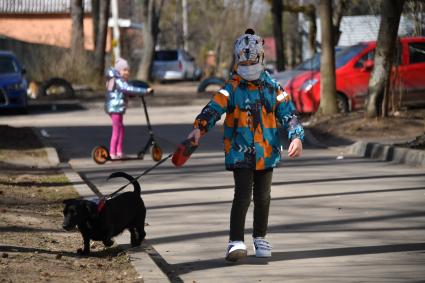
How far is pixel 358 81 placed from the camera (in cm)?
2389

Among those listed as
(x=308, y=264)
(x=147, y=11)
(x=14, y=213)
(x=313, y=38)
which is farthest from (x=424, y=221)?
(x=147, y=11)

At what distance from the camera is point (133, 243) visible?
8844 millimetres

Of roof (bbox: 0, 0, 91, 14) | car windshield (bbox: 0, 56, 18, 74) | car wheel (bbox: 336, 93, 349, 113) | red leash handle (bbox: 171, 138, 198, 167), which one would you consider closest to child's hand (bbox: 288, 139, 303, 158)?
red leash handle (bbox: 171, 138, 198, 167)

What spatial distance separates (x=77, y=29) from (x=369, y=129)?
24298 millimetres

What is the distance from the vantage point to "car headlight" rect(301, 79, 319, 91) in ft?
78.6


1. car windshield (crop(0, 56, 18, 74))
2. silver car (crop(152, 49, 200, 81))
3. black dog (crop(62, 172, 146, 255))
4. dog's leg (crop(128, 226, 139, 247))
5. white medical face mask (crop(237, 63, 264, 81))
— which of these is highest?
white medical face mask (crop(237, 63, 264, 81))

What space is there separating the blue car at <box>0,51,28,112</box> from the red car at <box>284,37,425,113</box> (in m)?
8.26

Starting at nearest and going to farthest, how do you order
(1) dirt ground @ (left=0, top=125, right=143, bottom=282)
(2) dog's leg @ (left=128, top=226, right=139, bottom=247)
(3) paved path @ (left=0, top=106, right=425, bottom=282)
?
1. (1) dirt ground @ (left=0, top=125, right=143, bottom=282)
2. (3) paved path @ (left=0, top=106, right=425, bottom=282)
3. (2) dog's leg @ (left=128, top=226, right=139, bottom=247)

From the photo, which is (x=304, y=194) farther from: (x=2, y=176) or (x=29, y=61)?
(x=29, y=61)

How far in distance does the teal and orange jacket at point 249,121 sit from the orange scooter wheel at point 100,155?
8381 mm

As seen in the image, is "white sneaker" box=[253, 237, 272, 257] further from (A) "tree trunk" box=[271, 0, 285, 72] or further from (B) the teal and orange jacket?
(A) "tree trunk" box=[271, 0, 285, 72]

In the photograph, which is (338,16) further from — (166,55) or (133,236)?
(133,236)

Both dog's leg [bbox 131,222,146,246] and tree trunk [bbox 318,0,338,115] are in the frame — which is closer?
dog's leg [bbox 131,222,146,246]

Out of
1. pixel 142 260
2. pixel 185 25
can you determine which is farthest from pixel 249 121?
pixel 185 25
